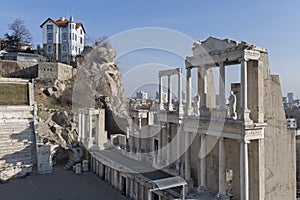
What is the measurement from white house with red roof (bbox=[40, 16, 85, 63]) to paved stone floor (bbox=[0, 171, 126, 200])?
1386 inches

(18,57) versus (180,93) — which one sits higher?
(18,57)

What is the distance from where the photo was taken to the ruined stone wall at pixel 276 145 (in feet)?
37.8

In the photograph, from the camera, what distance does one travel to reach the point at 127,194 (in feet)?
54.8

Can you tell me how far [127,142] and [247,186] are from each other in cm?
1482

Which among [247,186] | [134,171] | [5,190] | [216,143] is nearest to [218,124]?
[216,143]

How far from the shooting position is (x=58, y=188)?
57.8 ft

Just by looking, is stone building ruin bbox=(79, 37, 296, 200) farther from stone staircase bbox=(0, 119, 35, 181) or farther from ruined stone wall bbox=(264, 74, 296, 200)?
stone staircase bbox=(0, 119, 35, 181)

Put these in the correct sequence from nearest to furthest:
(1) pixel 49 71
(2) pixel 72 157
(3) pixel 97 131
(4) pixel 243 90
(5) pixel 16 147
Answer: (4) pixel 243 90 < (5) pixel 16 147 < (2) pixel 72 157 < (3) pixel 97 131 < (1) pixel 49 71

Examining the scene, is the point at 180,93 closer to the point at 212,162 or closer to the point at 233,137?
the point at 212,162

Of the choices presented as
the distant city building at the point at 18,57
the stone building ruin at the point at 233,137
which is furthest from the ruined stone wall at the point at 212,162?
the distant city building at the point at 18,57

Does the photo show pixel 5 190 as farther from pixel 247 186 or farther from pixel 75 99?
pixel 75 99

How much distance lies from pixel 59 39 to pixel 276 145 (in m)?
48.9

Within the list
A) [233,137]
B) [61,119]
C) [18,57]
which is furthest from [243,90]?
[18,57]

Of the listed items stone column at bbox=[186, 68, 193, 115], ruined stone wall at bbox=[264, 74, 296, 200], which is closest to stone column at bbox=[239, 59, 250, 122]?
ruined stone wall at bbox=[264, 74, 296, 200]
